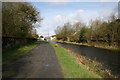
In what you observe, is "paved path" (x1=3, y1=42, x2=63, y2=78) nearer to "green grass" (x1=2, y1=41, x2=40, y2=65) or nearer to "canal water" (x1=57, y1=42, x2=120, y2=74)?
"green grass" (x1=2, y1=41, x2=40, y2=65)

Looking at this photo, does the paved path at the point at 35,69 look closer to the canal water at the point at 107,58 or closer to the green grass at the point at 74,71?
the green grass at the point at 74,71

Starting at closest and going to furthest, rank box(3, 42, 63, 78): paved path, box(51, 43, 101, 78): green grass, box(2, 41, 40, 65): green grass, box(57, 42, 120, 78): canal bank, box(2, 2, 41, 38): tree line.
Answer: box(3, 42, 63, 78): paved path, box(51, 43, 101, 78): green grass, box(57, 42, 120, 78): canal bank, box(2, 41, 40, 65): green grass, box(2, 2, 41, 38): tree line

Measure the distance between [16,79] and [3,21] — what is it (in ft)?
27.1

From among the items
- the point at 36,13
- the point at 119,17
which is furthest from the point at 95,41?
the point at 36,13

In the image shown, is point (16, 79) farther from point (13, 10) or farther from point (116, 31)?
point (116, 31)

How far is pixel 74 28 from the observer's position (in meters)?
64.8

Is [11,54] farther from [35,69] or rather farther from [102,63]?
[102,63]

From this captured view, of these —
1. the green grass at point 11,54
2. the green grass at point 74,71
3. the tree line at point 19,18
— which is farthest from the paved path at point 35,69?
the tree line at point 19,18

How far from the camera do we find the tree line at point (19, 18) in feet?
41.8

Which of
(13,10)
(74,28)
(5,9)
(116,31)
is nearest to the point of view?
(5,9)

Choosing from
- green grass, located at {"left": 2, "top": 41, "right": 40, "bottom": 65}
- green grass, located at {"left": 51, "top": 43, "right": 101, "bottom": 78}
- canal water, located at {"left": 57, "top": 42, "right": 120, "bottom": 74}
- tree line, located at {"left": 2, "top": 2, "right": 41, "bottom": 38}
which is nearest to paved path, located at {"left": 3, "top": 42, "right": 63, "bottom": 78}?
green grass, located at {"left": 51, "top": 43, "right": 101, "bottom": 78}

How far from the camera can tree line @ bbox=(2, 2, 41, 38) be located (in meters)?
12.7

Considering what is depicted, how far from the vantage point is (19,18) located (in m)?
18.6

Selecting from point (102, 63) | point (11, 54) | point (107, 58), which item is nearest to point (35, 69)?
point (11, 54)
